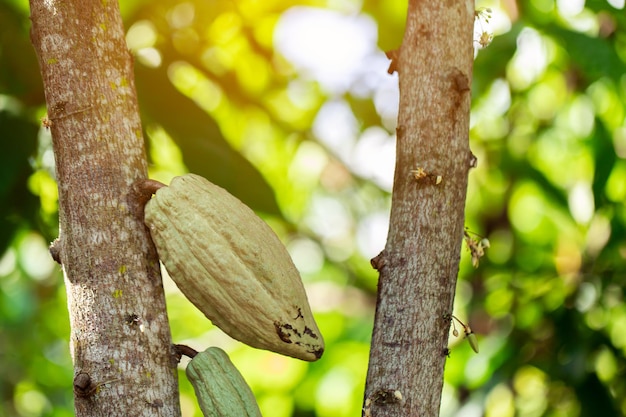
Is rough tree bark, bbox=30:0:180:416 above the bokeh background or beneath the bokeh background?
beneath

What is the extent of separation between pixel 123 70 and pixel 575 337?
198 centimetres

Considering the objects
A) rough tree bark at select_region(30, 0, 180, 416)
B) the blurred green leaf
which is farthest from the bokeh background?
rough tree bark at select_region(30, 0, 180, 416)

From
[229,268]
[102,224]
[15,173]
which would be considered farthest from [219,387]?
[15,173]

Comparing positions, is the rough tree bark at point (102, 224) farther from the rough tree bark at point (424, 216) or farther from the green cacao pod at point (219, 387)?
the rough tree bark at point (424, 216)

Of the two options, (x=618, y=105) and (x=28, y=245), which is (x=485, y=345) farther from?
(x=28, y=245)

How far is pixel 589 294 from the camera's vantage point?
2746mm

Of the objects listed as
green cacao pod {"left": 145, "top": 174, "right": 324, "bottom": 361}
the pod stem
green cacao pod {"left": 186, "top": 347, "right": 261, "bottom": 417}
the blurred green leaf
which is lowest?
green cacao pod {"left": 186, "top": 347, "right": 261, "bottom": 417}

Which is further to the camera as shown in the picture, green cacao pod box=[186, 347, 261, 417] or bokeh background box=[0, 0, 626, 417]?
bokeh background box=[0, 0, 626, 417]

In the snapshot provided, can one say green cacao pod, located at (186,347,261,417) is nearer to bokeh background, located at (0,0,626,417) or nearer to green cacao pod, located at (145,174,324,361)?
green cacao pod, located at (145,174,324,361)

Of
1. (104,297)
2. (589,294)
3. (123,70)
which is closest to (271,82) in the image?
(589,294)

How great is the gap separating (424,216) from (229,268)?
13.4 inches

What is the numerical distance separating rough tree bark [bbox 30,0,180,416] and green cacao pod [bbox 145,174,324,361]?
56 millimetres

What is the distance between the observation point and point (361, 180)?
10.4 feet

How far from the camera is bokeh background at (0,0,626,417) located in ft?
6.67
